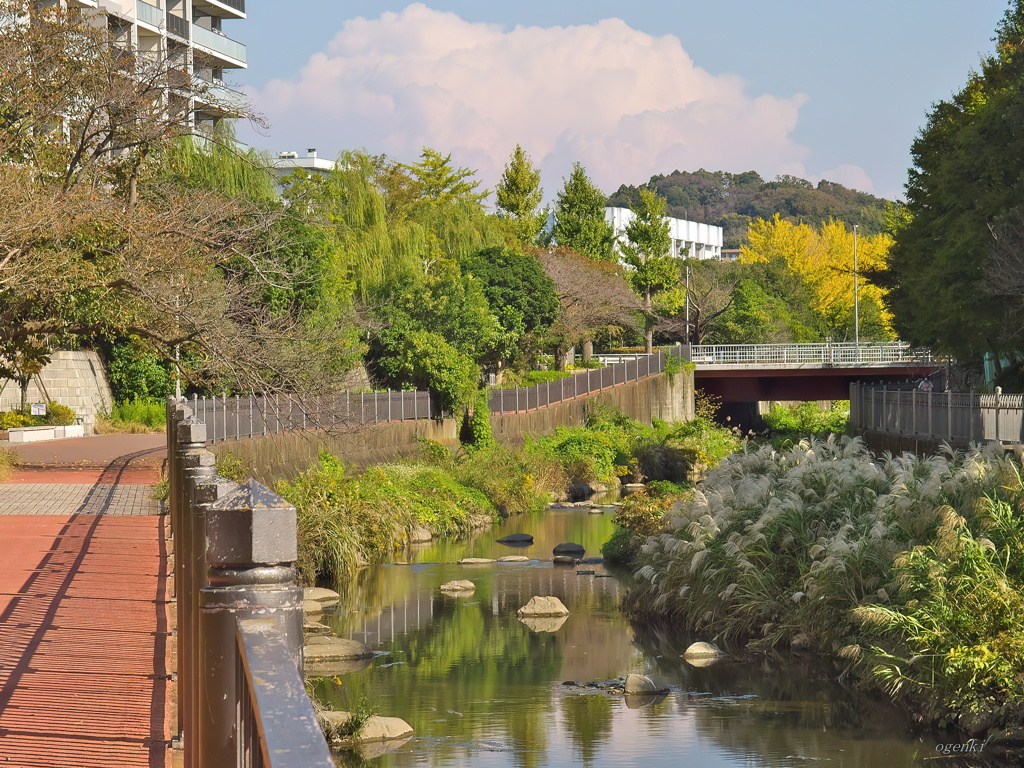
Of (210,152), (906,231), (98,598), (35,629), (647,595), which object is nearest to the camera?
(35,629)

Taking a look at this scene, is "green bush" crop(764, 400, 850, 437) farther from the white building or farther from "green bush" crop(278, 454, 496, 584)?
the white building

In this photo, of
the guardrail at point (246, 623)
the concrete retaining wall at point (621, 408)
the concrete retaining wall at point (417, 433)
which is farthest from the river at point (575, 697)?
the concrete retaining wall at point (621, 408)

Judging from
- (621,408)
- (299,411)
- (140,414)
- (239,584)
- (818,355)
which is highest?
(818,355)

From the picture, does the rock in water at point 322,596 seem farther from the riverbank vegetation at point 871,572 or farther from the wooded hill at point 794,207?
the wooded hill at point 794,207

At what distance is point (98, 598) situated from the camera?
11.9 metres

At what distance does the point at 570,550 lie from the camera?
27.3m

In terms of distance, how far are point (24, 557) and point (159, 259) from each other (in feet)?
29.8

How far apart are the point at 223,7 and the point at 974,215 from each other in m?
45.0

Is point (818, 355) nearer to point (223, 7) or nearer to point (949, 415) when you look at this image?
point (949, 415)

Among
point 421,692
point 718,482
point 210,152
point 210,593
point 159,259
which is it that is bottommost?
point 421,692

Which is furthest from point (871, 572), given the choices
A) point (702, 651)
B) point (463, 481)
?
point (463, 481)

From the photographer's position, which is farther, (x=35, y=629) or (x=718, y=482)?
(x=718, y=482)

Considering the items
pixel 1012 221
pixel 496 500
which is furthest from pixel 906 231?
pixel 496 500

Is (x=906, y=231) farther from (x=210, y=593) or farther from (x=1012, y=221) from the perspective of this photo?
(x=210, y=593)
